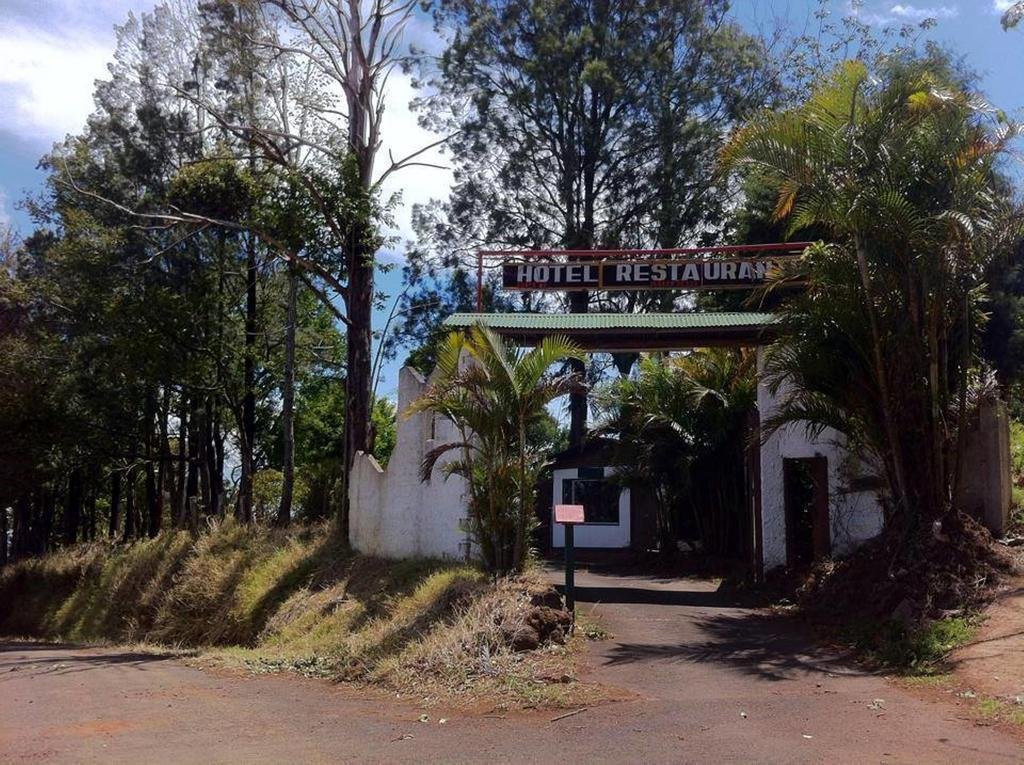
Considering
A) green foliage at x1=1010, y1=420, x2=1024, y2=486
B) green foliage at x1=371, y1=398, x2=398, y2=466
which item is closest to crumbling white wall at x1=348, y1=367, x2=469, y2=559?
green foliage at x1=1010, y1=420, x2=1024, y2=486

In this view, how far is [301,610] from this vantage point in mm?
16234

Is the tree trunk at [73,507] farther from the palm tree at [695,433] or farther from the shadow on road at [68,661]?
the palm tree at [695,433]

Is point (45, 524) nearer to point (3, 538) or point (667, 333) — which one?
point (3, 538)

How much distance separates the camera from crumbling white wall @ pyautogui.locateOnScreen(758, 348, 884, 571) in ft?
48.6

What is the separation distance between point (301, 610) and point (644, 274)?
831 cm

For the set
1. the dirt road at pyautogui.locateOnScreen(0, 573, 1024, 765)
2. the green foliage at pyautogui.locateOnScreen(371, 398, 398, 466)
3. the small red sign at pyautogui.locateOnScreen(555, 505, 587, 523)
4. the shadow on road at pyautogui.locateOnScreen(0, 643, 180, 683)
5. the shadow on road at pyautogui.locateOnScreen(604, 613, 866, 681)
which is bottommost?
the shadow on road at pyautogui.locateOnScreen(0, 643, 180, 683)

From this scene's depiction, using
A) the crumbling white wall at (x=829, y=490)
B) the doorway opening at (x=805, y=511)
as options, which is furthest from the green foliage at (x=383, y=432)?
the crumbling white wall at (x=829, y=490)

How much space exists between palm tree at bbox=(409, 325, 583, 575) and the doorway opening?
181 inches

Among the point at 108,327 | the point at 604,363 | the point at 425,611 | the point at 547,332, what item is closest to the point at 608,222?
the point at 604,363

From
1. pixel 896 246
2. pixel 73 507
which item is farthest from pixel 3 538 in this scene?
pixel 896 246

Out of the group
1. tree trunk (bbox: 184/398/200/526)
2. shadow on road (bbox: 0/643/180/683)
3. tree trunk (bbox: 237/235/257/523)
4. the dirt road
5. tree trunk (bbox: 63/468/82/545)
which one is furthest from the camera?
tree trunk (bbox: 63/468/82/545)

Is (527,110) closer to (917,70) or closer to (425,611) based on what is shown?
(917,70)

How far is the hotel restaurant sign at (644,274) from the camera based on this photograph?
18.4m

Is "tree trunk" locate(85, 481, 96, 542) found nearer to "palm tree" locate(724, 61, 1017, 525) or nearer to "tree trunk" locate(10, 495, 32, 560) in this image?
"tree trunk" locate(10, 495, 32, 560)
